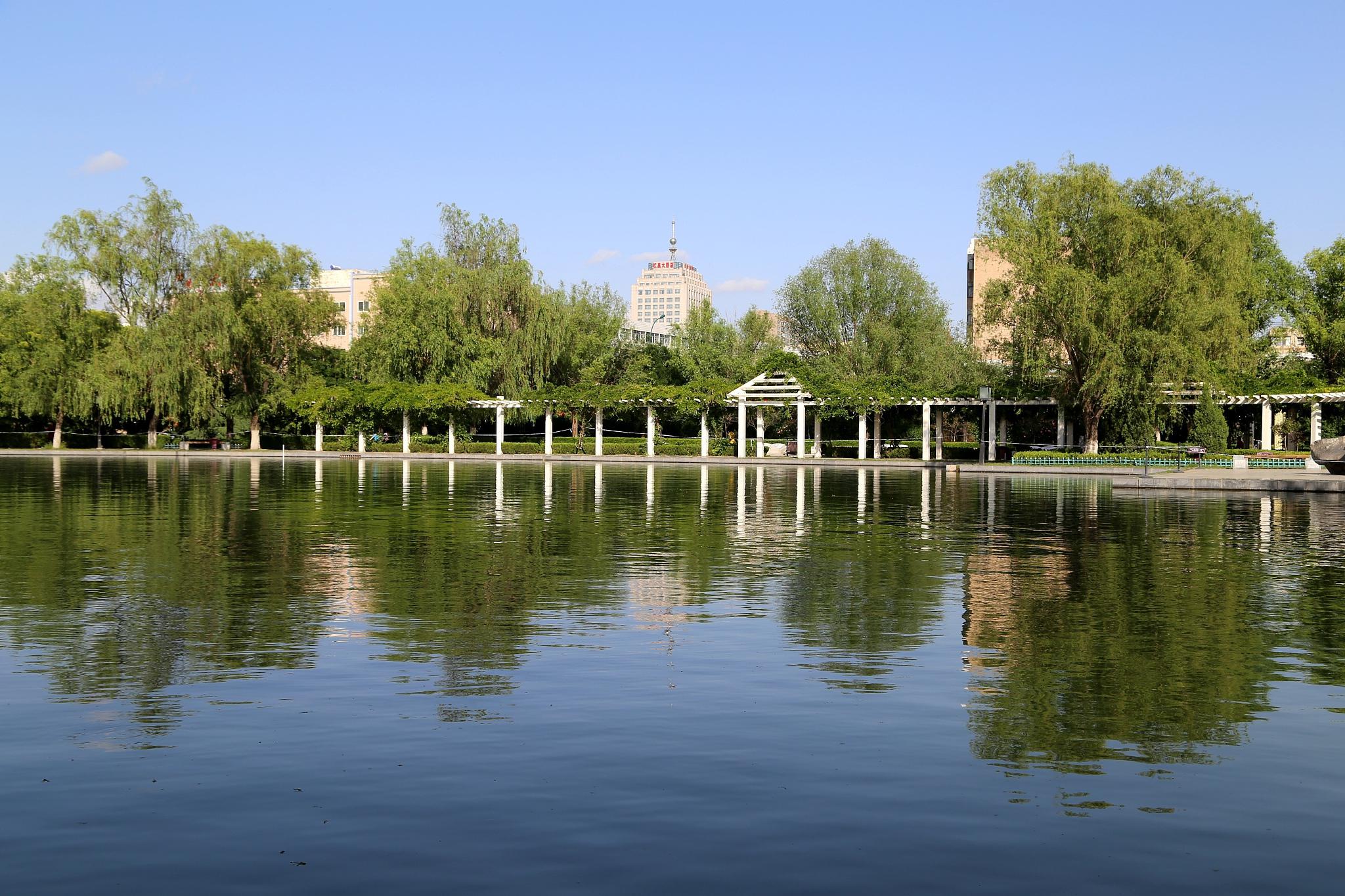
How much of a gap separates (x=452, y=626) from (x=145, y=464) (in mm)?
48231

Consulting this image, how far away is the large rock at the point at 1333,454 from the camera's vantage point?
136ft

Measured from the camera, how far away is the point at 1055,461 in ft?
173

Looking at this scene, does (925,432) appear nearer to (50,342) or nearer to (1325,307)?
(1325,307)

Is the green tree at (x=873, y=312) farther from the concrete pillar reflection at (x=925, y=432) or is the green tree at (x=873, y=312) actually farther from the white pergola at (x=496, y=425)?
the white pergola at (x=496, y=425)

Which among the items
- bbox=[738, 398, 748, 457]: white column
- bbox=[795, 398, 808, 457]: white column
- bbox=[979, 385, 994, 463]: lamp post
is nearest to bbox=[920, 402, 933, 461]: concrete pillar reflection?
bbox=[979, 385, 994, 463]: lamp post

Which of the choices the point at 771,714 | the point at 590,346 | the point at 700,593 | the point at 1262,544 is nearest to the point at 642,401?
the point at 590,346

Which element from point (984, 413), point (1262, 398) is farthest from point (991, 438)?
point (1262, 398)

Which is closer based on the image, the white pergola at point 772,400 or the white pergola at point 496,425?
the white pergola at point 772,400

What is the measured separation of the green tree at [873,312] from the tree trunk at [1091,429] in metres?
16.3

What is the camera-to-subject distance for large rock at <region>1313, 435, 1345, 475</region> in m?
41.3

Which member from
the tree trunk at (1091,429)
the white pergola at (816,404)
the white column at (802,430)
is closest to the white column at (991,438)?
the white pergola at (816,404)

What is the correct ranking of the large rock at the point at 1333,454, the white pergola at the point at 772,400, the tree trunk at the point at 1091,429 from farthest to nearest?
the white pergola at the point at 772,400 < the tree trunk at the point at 1091,429 < the large rock at the point at 1333,454

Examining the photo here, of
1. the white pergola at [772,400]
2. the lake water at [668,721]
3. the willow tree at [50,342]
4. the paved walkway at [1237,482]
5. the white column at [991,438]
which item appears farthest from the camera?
the willow tree at [50,342]

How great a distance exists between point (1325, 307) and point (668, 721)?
7140cm
